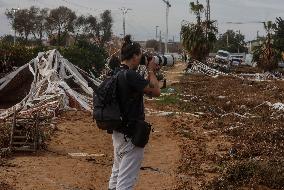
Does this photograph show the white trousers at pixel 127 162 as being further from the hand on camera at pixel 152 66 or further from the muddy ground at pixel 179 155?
the muddy ground at pixel 179 155

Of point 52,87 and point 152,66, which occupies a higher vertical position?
point 152,66

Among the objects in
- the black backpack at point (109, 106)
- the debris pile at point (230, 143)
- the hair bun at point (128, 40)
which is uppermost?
the hair bun at point (128, 40)

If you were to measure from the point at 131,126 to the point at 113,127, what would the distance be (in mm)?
162

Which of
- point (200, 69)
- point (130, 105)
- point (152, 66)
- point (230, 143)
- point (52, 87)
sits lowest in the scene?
point (200, 69)

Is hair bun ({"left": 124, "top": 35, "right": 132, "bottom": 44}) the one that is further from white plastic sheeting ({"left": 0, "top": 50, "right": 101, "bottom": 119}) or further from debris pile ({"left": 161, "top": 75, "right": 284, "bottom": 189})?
white plastic sheeting ({"left": 0, "top": 50, "right": 101, "bottom": 119})

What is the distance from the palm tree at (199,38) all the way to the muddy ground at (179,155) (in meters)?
27.7

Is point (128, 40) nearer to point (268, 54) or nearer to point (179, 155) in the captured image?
point (179, 155)

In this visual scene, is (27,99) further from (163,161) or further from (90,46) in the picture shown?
(90,46)

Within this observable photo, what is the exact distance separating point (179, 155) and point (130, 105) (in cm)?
517

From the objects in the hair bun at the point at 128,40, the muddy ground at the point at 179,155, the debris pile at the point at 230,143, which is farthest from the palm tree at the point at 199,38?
the hair bun at the point at 128,40

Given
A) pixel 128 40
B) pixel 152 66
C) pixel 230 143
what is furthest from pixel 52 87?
pixel 152 66

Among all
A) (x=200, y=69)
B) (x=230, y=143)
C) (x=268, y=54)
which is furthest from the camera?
(x=268, y=54)

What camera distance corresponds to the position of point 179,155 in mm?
9820

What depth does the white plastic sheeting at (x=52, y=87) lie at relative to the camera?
1386 cm
